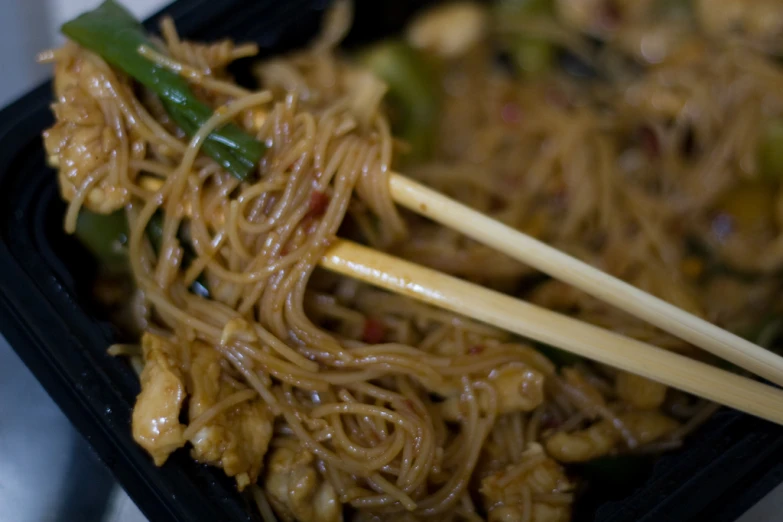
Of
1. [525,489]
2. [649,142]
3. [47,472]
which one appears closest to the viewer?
[525,489]

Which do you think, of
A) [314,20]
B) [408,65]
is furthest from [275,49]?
[408,65]

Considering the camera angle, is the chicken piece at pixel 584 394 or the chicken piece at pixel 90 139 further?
the chicken piece at pixel 584 394

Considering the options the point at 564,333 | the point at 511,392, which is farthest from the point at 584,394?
the point at 564,333

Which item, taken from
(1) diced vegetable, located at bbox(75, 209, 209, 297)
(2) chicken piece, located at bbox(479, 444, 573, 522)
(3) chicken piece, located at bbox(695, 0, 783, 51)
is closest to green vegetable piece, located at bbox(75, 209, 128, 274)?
(1) diced vegetable, located at bbox(75, 209, 209, 297)

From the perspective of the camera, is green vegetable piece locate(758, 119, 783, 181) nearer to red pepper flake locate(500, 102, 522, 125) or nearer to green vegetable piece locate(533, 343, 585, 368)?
red pepper flake locate(500, 102, 522, 125)

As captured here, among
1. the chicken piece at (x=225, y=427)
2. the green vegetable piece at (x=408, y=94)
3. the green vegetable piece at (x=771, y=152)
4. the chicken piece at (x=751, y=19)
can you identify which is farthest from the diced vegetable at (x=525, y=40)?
the chicken piece at (x=225, y=427)

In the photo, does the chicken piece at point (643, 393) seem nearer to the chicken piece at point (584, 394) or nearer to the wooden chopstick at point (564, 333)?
the chicken piece at point (584, 394)

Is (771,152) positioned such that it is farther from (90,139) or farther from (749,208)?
(90,139)
